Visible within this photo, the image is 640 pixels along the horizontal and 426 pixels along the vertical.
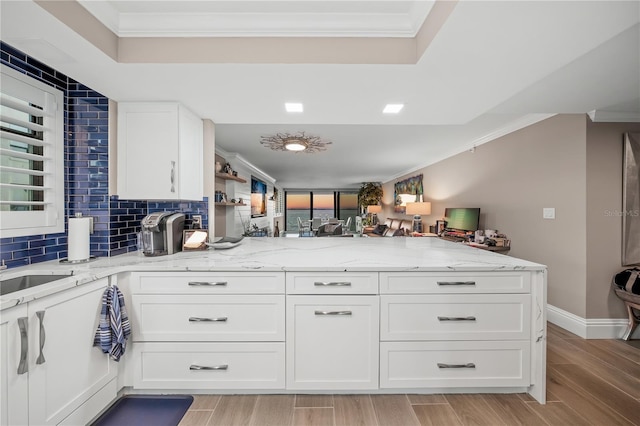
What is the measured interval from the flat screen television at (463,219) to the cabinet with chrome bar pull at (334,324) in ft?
10.5


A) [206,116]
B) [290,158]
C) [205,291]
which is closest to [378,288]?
[205,291]

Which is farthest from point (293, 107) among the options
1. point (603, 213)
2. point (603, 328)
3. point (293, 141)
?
point (603, 328)

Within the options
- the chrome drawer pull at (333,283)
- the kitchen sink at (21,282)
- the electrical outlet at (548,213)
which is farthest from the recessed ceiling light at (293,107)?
the electrical outlet at (548,213)

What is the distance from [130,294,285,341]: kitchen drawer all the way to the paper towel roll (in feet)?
1.66

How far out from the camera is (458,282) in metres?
1.67

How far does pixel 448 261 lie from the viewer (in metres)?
1.77

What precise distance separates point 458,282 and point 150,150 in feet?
7.94

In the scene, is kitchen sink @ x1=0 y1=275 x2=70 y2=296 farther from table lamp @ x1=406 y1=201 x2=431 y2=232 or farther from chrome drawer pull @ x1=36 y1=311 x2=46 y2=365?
table lamp @ x1=406 y1=201 x2=431 y2=232

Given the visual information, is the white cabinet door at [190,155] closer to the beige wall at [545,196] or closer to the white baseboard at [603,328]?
the beige wall at [545,196]

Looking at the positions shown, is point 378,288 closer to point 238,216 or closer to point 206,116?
point 206,116

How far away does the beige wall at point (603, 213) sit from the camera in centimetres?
263

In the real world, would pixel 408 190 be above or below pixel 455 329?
above

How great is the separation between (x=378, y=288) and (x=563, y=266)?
2.55m

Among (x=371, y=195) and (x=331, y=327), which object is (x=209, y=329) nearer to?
(x=331, y=327)
